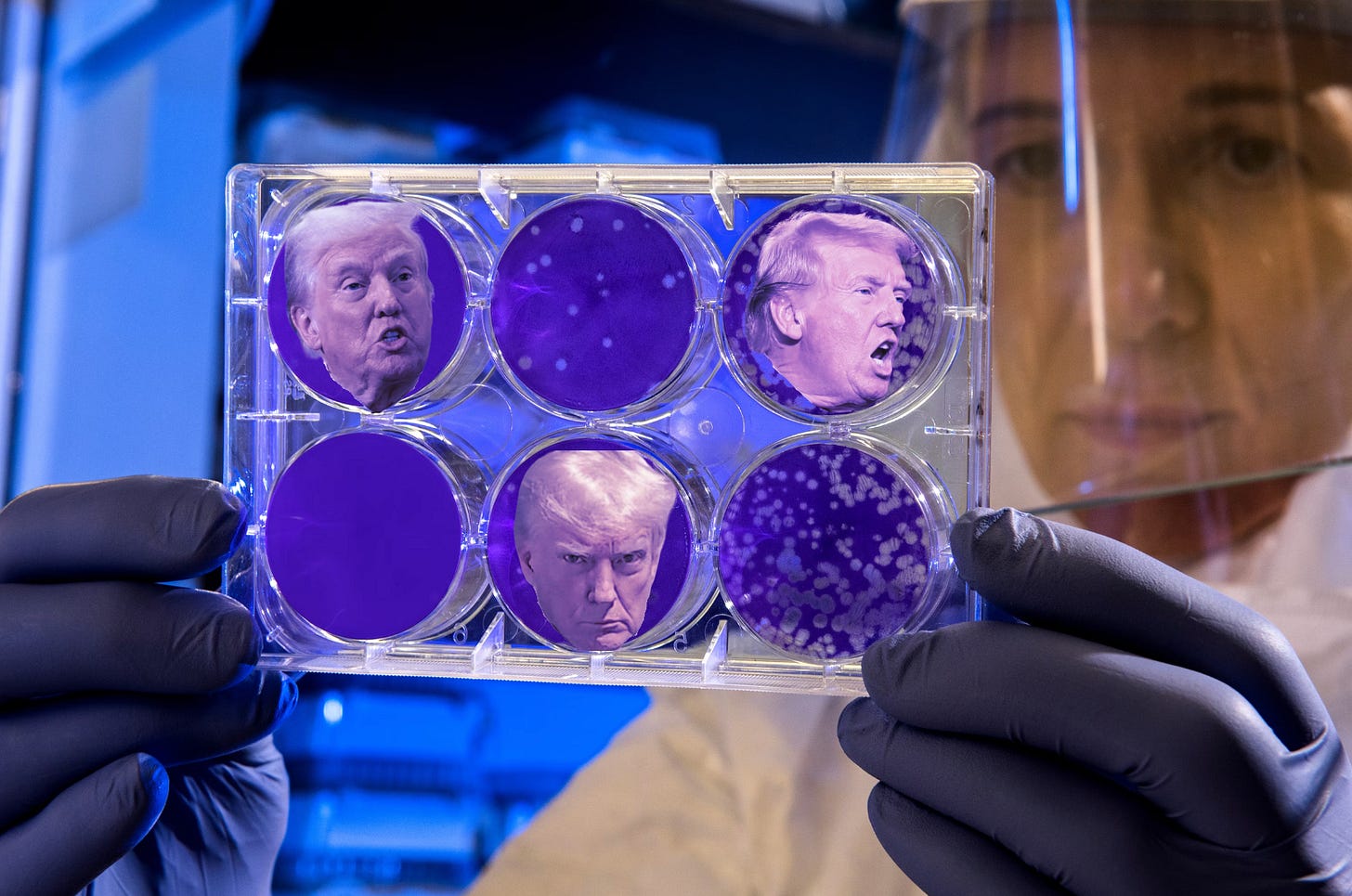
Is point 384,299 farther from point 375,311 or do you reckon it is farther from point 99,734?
point 99,734

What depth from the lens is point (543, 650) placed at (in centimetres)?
82

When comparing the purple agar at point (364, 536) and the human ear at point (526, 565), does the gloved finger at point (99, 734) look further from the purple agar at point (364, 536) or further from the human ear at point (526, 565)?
the human ear at point (526, 565)

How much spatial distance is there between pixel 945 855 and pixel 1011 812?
80 mm

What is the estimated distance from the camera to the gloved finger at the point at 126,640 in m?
0.82

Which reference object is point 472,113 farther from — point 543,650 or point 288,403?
point 543,650

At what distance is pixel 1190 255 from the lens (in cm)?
112

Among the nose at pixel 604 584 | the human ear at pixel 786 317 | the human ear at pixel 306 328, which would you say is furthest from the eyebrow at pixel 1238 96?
the human ear at pixel 306 328

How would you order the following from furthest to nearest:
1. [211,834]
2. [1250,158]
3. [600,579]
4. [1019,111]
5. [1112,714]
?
[1019,111] → [1250,158] → [211,834] → [600,579] → [1112,714]

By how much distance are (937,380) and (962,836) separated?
41cm

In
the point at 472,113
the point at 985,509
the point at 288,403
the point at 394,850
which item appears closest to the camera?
the point at 985,509

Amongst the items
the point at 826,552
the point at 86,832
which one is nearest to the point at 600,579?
the point at 826,552

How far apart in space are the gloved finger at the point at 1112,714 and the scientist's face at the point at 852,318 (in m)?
0.23

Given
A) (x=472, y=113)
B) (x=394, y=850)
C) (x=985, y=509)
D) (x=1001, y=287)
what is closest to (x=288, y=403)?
Answer: (x=985, y=509)

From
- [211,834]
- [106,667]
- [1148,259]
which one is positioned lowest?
[211,834]
